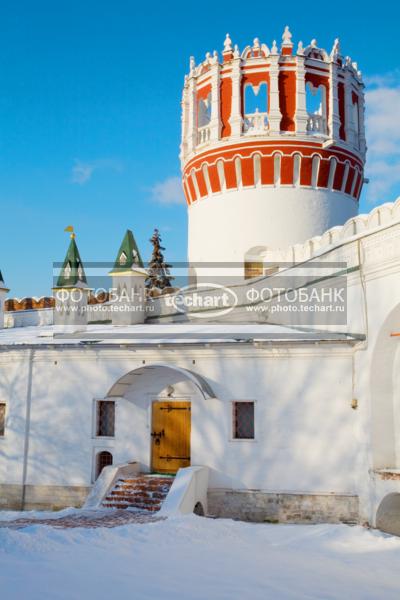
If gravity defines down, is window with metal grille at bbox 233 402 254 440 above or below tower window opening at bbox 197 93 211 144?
below

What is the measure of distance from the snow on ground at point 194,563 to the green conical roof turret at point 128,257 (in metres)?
9.55

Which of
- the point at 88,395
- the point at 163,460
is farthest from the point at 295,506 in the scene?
the point at 88,395

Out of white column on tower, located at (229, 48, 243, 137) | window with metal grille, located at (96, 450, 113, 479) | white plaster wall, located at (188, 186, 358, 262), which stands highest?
white column on tower, located at (229, 48, 243, 137)

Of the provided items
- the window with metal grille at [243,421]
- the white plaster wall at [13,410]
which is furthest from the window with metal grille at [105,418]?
the window with metal grille at [243,421]

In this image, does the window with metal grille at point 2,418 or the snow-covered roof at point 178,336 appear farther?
the window with metal grille at point 2,418

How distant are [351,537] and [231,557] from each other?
3.13 meters

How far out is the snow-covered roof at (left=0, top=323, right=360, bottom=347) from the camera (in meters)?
14.6

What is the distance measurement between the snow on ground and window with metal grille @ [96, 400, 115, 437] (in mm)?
4401

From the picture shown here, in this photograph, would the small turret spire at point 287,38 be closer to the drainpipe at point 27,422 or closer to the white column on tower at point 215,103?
the white column on tower at point 215,103

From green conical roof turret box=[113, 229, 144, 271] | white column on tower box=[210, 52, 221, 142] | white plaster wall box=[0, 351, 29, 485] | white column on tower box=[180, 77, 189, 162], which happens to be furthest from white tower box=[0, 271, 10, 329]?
white column on tower box=[210, 52, 221, 142]

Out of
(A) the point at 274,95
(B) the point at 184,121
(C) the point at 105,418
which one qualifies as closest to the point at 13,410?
(C) the point at 105,418

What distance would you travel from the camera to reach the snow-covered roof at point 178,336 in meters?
14.6

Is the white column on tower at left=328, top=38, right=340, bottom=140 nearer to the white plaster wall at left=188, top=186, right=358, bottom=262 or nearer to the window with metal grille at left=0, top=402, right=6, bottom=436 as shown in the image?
the white plaster wall at left=188, top=186, right=358, bottom=262

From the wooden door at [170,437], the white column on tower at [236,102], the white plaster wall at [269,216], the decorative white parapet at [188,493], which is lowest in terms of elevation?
the decorative white parapet at [188,493]
